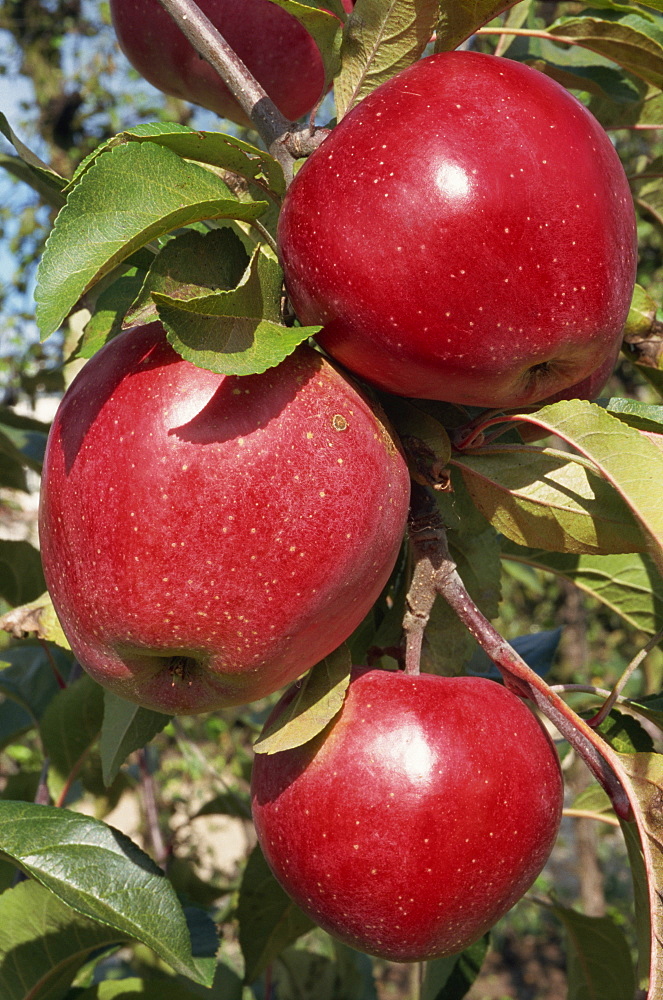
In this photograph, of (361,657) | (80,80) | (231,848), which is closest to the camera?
(361,657)

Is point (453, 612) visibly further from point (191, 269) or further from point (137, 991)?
Result: point (137, 991)

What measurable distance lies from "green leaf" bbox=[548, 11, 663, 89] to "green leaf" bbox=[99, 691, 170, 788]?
2.41 feet

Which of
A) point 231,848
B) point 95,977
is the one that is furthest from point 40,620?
point 231,848

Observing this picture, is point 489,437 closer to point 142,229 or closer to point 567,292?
point 567,292

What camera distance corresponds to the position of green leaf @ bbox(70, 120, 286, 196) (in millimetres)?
609

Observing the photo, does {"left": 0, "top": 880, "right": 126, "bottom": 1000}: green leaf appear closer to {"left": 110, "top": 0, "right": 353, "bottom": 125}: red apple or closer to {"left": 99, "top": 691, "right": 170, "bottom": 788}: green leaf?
{"left": 99, "top": 691, "right": 170, "bottom": 788}: green leaf

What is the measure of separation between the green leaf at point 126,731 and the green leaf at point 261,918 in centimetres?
27

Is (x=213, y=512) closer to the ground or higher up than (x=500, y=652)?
higher up

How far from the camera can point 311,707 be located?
0.74 meters

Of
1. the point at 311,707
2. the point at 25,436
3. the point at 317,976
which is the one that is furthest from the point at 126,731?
the point at 317,976

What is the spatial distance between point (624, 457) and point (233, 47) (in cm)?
63

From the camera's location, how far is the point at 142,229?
58cm

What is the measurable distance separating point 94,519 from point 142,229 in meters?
0.20

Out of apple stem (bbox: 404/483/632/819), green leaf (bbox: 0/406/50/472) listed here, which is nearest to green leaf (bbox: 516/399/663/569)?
apple stem (bbox: 404/483/632/819)
